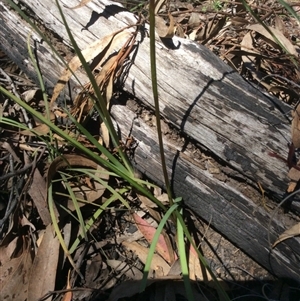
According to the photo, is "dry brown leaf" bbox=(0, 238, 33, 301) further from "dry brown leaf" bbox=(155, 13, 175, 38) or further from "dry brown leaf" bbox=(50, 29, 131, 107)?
"dry brown leaf" bbox=(155, 13, 175, 38)

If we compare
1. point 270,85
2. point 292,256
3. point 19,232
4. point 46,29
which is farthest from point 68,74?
point 292,256

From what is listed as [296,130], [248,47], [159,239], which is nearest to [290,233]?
[296,130]

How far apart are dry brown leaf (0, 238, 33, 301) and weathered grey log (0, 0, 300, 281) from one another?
1.90 ft

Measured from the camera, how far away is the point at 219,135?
166 cm

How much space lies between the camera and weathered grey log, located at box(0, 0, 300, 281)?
161 centimetres

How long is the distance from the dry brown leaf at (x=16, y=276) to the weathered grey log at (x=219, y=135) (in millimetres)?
580

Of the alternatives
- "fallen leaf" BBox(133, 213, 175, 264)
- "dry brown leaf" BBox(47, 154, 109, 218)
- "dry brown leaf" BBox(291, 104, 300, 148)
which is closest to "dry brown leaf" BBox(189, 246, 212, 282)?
"fallen leaf" BBox(133, 213, 175, 264)

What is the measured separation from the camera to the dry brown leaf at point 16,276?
1718 mm

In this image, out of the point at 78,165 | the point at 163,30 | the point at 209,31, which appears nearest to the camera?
the point at 163,30

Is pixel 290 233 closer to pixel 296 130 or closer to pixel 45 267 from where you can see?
pixel 296 130

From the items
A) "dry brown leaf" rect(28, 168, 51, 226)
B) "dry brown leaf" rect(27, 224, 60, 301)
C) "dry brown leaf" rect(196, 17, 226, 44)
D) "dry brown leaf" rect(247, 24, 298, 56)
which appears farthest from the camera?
"dry brown leaf" rect(196, 17, 226, 44)

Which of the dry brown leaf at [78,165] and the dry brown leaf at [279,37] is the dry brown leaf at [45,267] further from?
the dry brown leaf at [279,37]

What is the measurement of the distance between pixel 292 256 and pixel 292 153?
0.37 meters

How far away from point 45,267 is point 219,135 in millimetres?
819
